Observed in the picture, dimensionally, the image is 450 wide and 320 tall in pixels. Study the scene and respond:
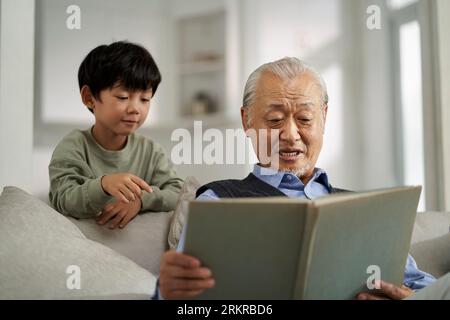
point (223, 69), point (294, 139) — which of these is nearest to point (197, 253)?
point (294, 139)

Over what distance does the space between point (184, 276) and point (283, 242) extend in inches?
6.2

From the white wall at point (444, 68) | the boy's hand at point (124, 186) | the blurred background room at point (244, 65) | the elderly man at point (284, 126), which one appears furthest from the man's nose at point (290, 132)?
the blurred background room at point (244, 65)

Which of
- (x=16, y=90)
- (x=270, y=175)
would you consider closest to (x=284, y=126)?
(x=270, y=175)

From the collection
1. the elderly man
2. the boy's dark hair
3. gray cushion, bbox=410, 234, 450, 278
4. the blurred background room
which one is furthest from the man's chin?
A: the blurred background room

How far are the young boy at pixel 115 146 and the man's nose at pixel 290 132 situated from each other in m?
0.50

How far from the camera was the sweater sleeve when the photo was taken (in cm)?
167

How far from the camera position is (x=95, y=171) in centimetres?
190

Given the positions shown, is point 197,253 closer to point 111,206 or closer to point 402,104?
point 111,206

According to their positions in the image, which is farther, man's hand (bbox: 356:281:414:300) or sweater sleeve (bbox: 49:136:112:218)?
sweater sleeve (bbox: 49:136:112:218)

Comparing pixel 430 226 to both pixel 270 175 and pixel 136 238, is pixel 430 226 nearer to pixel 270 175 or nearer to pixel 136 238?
pixel 270 175

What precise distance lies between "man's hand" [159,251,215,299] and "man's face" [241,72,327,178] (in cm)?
58

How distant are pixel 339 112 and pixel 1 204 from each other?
3452 mm

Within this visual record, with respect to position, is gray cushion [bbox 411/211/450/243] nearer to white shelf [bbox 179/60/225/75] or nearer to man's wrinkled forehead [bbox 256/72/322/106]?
man's wrinkled forehead [bbox 256/72/322/106]

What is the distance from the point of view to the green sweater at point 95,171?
5.57 feet
